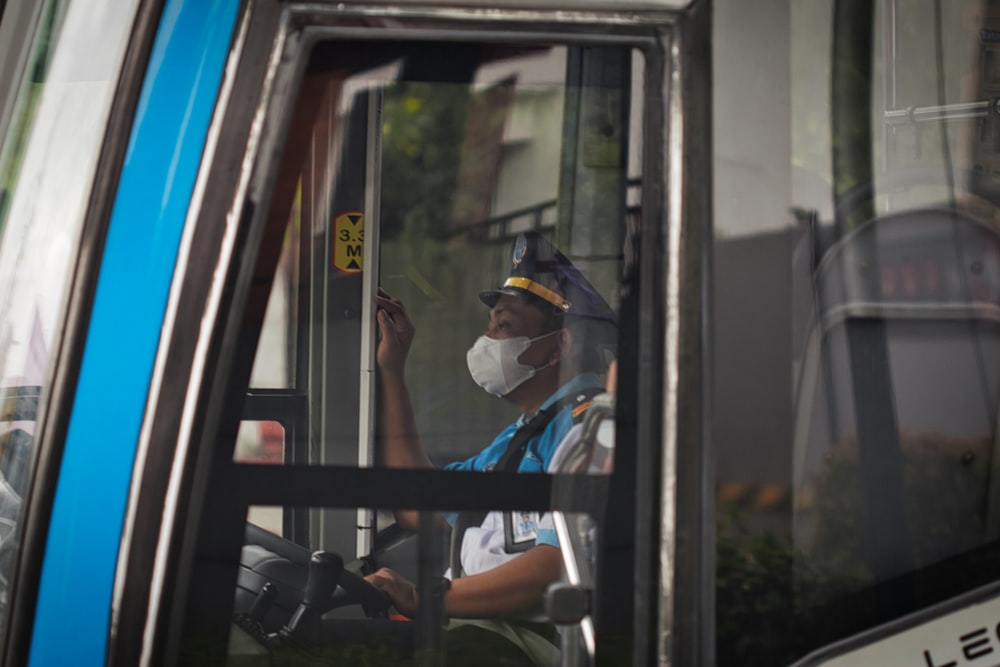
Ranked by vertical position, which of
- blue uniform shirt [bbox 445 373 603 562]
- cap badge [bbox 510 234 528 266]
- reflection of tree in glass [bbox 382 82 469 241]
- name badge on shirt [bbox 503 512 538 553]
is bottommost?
name badge on shirt [bbox 503 512 538 553]

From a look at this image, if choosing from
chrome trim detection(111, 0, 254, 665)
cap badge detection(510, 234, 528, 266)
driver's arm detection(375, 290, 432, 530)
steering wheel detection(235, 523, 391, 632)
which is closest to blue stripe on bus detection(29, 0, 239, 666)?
chrome trim detection(111, 0, 254, 665)

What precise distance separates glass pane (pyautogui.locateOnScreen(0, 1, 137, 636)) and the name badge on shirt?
0.81m

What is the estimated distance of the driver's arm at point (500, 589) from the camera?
66.3 inches

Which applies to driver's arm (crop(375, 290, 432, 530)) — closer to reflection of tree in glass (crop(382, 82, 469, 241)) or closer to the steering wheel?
the steering wheel

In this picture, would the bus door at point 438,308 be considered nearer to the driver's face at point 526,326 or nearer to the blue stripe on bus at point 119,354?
the blue stripe on bus at point 119,354

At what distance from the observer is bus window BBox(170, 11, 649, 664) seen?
1618 mm

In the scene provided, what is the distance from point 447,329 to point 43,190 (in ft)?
2.40

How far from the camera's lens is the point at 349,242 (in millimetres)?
2469

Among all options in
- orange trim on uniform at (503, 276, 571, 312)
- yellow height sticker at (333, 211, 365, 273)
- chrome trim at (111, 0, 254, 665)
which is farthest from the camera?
yellow height sticker at (333, 211, 365, 273)

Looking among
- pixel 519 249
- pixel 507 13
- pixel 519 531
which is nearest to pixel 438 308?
pixel 519 249

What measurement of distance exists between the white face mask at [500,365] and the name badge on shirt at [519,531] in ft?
1.03

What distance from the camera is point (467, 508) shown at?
1.63 metres

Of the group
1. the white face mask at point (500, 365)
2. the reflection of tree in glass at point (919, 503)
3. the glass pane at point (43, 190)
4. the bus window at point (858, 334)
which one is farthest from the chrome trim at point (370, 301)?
the reflection of tree in glass at point (919, 503)

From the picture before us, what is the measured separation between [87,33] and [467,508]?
101 cm
